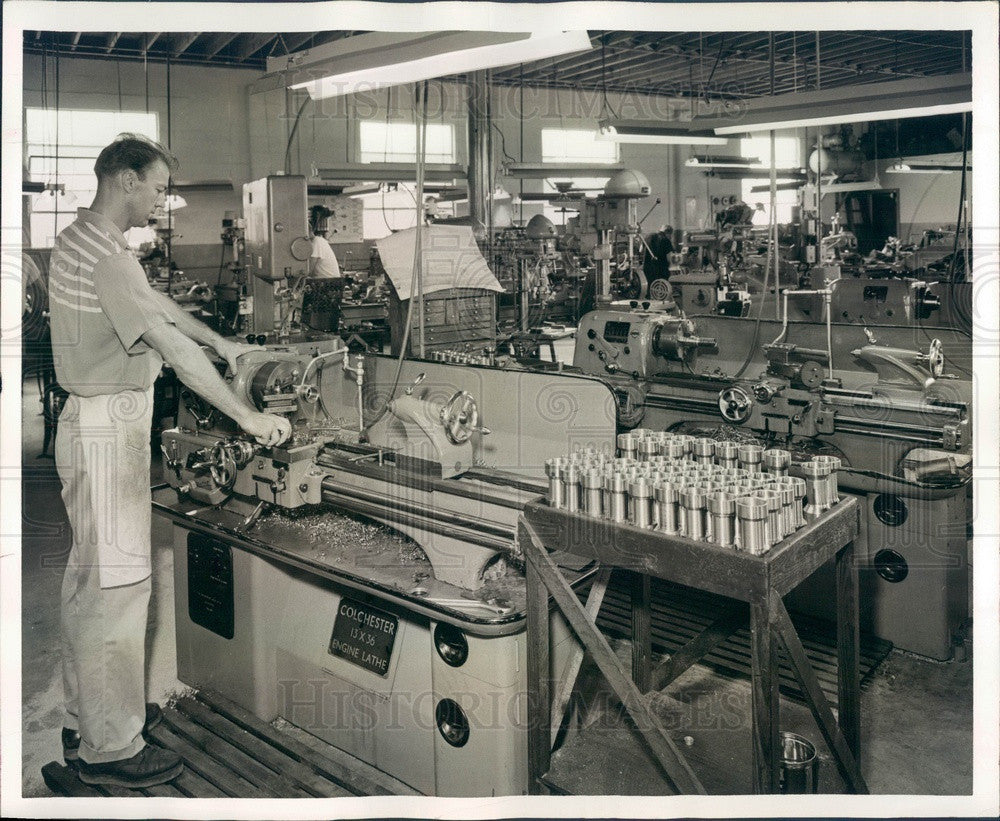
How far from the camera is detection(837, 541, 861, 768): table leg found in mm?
1738

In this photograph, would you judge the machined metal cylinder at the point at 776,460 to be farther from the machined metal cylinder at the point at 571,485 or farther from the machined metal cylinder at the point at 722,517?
the machined metal cylinder at the point at 571,485

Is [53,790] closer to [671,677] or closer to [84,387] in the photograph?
[84,387]

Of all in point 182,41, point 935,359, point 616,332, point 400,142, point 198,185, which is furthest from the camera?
point 400,142

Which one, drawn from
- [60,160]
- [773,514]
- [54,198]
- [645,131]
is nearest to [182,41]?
[645,131]

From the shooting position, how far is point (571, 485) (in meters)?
1.65

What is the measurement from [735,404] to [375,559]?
132cm

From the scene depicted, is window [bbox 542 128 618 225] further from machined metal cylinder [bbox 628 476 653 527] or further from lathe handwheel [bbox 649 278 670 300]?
machined metal cylinder [bbox 628 476 653 527]

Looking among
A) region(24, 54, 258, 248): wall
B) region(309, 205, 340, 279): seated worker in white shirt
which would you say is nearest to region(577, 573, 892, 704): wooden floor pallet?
region(309, 205, 340, 279): seated worker in white shirt

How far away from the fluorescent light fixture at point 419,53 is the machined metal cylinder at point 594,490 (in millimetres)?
819

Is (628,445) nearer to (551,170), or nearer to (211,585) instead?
(211,585)

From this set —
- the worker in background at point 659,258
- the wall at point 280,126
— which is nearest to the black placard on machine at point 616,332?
the wall at point 280,126

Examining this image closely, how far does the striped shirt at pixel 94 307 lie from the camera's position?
1937 millimetres

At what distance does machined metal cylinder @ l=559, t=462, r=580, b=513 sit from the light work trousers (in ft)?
3.18

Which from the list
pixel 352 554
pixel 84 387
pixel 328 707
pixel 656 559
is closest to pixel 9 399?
pixel 84 387
